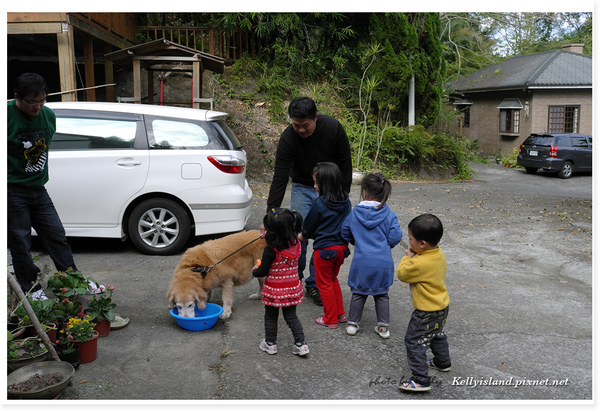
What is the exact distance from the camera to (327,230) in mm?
4344

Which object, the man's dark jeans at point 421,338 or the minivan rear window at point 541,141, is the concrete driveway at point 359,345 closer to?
the man's dark jeans at point 421,338

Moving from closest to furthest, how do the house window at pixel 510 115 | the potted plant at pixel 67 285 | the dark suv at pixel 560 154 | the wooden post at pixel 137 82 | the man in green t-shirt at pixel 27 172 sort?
the potted plant at pixel 67 285 → the man in green t-shirt at pixel 27 172 → the wooden post at pixel 137 82 → the dark suv at pixel 560 154 → the house window at pixel 510 115

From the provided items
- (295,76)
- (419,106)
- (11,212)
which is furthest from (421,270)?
(419,106)

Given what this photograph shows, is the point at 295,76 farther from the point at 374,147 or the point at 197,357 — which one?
the point at 197,357

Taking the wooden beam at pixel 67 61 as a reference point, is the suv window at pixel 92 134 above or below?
below

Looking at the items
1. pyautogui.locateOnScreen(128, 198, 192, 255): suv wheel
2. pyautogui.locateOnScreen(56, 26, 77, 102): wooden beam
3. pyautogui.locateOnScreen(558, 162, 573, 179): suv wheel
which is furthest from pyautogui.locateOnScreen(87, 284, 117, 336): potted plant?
pyautogui.locateOnScreen(558, 162, 573, 179): suv wheel

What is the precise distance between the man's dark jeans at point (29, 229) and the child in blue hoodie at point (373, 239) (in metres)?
2.37

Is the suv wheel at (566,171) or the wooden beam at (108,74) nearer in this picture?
the wooden beam at (108,74)

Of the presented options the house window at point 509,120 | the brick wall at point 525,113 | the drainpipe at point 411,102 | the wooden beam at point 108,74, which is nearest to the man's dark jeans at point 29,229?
the wooden beam at point 108,74

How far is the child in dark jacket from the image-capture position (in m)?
4.31

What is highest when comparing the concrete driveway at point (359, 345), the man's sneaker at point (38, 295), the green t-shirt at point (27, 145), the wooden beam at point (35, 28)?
the wooden beam at point (35, 28)

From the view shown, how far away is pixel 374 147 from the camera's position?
16281 mm

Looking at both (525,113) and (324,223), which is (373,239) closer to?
(324,223)

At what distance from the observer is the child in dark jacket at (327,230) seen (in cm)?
431
